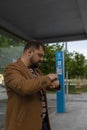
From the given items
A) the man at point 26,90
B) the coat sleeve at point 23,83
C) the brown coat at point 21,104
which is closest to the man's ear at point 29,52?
the man at point 26,90

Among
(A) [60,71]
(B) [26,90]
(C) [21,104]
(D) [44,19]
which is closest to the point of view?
(B) [26,90]

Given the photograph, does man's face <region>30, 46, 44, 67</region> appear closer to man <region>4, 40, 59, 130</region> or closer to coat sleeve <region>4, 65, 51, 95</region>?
man <region>4, 40, 59, 130</region>

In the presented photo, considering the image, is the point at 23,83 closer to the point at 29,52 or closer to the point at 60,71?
the point at 29,52

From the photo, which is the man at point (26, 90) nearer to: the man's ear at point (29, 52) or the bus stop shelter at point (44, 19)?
the man's ear at point (29, 52)

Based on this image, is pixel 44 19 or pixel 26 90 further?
pixel 44 19

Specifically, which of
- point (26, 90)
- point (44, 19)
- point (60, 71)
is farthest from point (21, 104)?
point (60, 71)

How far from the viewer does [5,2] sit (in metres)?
6.29

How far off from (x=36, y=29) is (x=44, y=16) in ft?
4.53

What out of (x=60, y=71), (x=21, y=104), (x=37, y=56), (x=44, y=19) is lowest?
(x=21, y=104)

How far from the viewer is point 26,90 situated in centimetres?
238

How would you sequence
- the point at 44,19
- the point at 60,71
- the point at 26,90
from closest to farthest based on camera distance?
the point at 26,90, the point at 44,19, the point at 60,71

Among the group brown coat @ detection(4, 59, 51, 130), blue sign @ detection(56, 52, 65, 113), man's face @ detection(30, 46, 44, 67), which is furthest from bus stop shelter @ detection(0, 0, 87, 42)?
brown coat @ detection(4, 59, 51, 130)

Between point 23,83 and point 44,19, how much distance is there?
5515mm

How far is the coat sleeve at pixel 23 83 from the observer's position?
2.38 m
